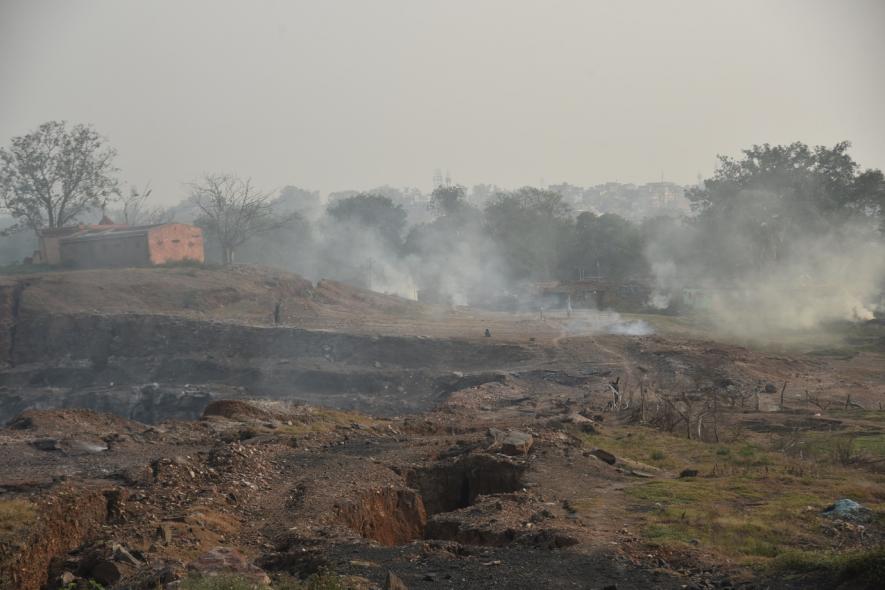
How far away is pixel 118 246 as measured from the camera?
4700cm

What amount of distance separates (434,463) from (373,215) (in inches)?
2272

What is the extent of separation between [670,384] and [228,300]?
76.9 feet

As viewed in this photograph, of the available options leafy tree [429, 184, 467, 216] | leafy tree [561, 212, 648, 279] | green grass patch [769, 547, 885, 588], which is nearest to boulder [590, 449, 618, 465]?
green grass patch [769, 547, 885, 588]

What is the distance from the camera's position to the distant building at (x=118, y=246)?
1834 inches

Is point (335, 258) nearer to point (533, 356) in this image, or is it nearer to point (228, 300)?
point (228, 300)

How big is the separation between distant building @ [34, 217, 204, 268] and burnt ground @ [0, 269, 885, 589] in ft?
40.1

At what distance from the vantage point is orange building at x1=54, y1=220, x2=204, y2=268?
46.5 metres

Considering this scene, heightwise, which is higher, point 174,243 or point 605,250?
point 174,243

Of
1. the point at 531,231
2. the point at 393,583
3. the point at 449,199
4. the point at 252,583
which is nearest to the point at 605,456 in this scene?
the point at 393,583

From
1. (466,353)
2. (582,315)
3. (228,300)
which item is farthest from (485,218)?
(466,353)

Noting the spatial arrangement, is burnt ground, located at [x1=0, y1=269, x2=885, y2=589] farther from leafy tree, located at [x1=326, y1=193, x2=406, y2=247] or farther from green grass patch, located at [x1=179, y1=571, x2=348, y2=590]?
leafy tree, located at [x1=326, y1=193, x2=406, y2=247]

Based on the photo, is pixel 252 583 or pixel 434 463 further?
pixel 434 463

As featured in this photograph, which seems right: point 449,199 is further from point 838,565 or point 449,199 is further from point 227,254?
point 838,565

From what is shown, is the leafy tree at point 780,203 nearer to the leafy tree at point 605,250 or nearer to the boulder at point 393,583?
the leafy tree at point 605,250
